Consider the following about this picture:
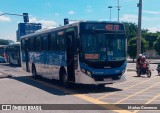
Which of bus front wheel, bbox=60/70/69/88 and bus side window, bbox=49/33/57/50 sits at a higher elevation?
bus side window, bbox=49/33/57/50

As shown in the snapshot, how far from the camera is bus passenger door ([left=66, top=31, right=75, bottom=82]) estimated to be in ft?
50.4

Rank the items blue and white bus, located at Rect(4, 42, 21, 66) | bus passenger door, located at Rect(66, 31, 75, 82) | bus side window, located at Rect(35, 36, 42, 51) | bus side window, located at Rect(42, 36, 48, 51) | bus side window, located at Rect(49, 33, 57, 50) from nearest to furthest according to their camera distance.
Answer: bus passenger door, located at Rect(66, 31, 75, 82)
bus side window, located at Rect(49, 33, 57, 50)
bus side window, located at Rect(42, 36, 48, 51)
bus side window, located at Rect(35, 36, 42, 51)
blue and white bus, located at Rect(4, 42, 21, 66)

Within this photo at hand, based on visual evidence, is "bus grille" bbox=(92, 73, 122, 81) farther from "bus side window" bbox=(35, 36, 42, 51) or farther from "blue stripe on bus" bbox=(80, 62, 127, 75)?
"bus side window" bbox=(35, 36, 42, 51)

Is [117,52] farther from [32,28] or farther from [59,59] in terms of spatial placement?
[32,28]

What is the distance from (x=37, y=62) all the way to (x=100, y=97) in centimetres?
950

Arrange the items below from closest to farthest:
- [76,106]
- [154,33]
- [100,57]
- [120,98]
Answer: [76,106] → [120,98] → [100,57] → [154,33]

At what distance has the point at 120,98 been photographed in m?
12.3

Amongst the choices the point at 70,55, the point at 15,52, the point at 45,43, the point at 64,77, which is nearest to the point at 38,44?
the point at 45,43

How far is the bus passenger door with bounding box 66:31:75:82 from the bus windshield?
1123mm

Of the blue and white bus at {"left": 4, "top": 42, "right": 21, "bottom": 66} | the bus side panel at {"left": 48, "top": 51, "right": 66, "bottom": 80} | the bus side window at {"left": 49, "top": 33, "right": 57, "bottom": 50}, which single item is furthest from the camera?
the blue and white bus at {"left": 4, "top": 42, "right": 21, "bottom": 66}

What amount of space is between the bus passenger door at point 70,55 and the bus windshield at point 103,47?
44.2 inches

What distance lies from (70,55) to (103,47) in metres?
1.87

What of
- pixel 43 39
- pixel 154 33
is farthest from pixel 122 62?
pixel 154 33

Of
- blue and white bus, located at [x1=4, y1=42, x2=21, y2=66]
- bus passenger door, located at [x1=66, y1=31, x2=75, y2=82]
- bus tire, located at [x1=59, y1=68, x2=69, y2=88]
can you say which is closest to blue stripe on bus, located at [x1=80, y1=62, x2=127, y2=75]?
bus passenger door, located at [x1=66, y1=31, x2=75, y2=82]
